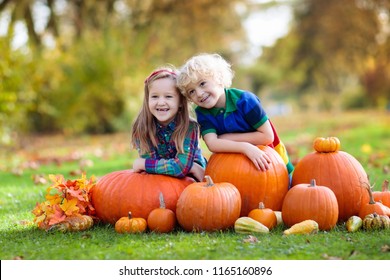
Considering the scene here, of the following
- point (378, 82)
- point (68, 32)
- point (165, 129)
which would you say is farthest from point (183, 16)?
point (165, 129)

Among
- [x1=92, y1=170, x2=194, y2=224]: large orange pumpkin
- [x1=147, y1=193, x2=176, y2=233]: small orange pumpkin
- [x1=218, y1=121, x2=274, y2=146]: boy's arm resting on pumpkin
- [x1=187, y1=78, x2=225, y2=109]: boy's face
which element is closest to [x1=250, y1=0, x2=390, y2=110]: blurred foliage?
[x1=218, y1=121, x2=274, y2=146]: boy's arm resting on pumpkin

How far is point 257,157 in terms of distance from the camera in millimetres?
4145

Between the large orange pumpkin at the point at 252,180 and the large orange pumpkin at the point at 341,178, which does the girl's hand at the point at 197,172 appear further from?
the large orange pumpkin at the point at 341,178

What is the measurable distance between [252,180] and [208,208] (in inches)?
20.4

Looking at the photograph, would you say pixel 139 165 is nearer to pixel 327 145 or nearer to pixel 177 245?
pixel 177 245

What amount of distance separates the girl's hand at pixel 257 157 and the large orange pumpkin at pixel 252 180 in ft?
0.12

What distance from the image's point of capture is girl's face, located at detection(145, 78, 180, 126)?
14.4ft

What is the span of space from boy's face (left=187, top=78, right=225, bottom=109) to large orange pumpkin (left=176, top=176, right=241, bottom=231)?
744mm

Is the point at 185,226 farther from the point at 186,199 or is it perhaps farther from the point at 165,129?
the point at 165,129

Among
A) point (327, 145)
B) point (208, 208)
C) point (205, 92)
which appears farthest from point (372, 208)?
point (205, 92)

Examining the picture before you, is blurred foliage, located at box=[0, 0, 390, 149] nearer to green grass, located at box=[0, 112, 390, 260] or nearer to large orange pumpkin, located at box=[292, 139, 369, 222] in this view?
green grass, located at box=[0, 112, 390, 260]
